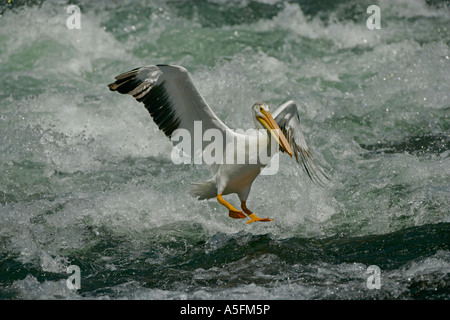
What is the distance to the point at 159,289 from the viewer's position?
4418 millimetres

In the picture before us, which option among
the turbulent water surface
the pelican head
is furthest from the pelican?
the turbulent water surface

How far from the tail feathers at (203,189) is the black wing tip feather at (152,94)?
0.51 meters

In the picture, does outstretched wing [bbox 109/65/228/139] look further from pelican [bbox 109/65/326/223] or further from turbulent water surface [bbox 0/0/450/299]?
turbulent water surface [bbox 0/0/450/299]

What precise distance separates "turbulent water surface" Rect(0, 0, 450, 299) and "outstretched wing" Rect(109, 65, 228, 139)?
2.95 feet

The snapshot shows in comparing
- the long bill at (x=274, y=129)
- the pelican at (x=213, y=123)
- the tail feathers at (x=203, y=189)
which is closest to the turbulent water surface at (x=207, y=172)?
the tail feathers at (x=203, y=189)

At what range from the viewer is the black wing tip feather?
16.7 ft

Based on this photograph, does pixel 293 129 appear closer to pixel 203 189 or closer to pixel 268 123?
pixel 268 123

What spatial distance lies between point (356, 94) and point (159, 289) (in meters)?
4.94

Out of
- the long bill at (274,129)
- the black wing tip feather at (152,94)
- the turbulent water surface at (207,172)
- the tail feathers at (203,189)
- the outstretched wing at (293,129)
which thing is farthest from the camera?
the tail feathers at (203,189)

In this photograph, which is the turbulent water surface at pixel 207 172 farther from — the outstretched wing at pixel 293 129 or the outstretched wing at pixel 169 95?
the outstretched wing at pixel 169 95

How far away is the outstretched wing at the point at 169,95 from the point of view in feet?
16.5

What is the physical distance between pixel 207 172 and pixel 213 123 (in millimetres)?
1465

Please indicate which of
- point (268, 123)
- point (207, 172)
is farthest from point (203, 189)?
point (207, 172)

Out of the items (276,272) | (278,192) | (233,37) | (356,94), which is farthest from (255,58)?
(276,272)
